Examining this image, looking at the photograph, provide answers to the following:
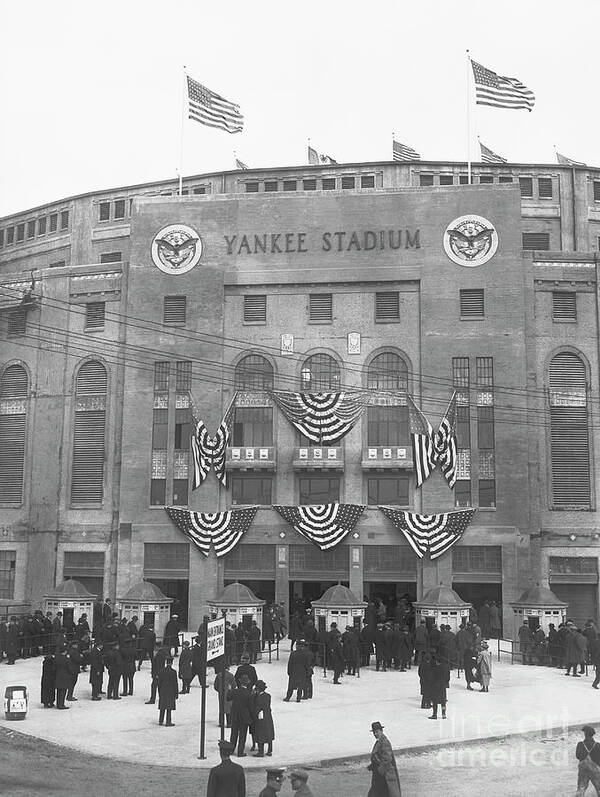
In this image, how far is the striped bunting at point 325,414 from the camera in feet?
163

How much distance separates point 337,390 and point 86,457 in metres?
14.3

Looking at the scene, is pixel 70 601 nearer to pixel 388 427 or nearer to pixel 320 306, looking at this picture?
pixel 388 427

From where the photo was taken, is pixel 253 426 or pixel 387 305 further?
pixel 387 305

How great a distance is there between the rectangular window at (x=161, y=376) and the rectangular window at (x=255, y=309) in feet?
16.5

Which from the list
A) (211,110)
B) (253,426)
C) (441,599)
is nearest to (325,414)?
(253,426)

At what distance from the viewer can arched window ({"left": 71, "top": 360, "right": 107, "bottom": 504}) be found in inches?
2093

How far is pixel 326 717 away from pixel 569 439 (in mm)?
28514

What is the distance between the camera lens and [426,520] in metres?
48.6

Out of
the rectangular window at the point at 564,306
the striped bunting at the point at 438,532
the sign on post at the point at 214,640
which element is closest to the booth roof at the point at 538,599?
the striped bunting at the point at 438,532

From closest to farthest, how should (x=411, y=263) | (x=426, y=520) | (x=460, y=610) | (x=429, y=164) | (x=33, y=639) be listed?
(x=33, y=639), (x=460, y=610), (x=426, y=520), (x=411, y=263), (x=429, y=164)

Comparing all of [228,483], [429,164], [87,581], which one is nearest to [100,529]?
[87,581]

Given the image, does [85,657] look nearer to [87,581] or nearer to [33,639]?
[33,639]

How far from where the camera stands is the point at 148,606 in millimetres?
42781

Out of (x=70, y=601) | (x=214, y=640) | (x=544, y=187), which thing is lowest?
(x=70, y=601)
